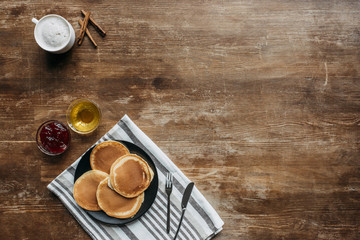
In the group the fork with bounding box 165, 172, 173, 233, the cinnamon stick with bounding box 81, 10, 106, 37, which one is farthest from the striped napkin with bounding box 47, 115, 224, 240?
the cinnamon stick with bounding box 81, 10, 106, 37

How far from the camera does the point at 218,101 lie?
164 cm

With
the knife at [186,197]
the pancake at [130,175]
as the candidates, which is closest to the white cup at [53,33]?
the pancake at [130,175]

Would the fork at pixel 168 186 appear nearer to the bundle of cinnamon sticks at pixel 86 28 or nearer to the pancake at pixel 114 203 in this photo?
the pancake at pixel 114 203

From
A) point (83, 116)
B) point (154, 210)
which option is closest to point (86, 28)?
point (83, 116)

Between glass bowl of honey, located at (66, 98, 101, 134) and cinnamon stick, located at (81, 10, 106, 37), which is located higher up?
cinnamon stick, located at (81, 10, 106, 37)

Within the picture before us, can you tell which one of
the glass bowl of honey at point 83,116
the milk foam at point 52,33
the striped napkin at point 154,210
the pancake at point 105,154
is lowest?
the striped napkin at point 154,210

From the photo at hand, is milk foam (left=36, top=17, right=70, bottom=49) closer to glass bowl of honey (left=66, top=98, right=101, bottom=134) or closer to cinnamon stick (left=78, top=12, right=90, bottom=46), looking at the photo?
cinnamon stick (left=78, top=12, right=90, bottom=46)

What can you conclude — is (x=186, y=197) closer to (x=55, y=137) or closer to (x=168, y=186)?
(x=168, y=186)

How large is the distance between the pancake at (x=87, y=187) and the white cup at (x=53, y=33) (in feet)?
2.23

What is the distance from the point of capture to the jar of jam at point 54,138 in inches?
62.0

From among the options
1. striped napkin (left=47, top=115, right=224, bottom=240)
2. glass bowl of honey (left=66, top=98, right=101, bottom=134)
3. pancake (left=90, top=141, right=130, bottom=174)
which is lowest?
striped napkin (left=47, top=115, right=224, bottom=240)

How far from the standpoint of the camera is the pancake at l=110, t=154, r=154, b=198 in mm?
1531

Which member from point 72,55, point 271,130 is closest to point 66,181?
point 72,55

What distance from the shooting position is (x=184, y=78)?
164cm
